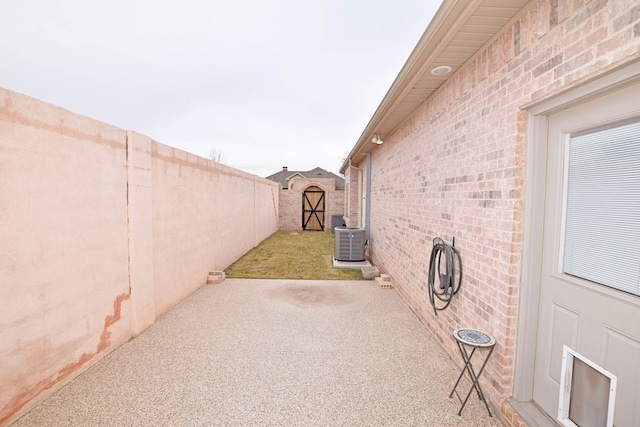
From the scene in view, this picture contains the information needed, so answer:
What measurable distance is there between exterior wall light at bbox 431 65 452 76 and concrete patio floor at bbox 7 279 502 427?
3.13m

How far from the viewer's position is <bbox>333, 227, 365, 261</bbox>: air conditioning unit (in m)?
7.30

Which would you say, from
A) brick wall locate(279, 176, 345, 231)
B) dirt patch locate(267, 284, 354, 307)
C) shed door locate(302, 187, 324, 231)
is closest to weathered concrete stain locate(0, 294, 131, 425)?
dirt patch locate(267, 284, 354, 307)

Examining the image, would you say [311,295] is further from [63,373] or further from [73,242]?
[73,242]

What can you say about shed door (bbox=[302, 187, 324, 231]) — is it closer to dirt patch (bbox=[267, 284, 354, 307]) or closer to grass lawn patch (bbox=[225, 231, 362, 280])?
grass lawn patch (bbox=[225, 231, 362, 280])

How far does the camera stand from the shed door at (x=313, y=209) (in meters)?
16.1

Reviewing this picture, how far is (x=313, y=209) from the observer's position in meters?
16.2

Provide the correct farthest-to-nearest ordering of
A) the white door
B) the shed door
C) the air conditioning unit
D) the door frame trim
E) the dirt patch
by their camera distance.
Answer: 1. the shed door
2. the air conditioning unit
3. the dirt patch
4. the door frame trim
5. the white door

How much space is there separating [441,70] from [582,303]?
2492mm

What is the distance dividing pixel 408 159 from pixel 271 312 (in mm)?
3414

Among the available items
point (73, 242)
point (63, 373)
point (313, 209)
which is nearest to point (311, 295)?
point (63, 373)

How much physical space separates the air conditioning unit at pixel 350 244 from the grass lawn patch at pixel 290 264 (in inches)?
17.5

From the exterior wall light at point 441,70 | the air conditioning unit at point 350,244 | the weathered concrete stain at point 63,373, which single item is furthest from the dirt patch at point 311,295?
the exterior wall light at point 441,70

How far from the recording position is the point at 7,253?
1973mm

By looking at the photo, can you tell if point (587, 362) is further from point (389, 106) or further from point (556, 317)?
point (389, 106)
